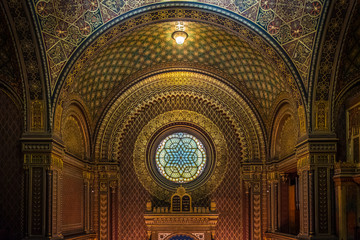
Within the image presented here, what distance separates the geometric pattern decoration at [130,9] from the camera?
1486 centimetres

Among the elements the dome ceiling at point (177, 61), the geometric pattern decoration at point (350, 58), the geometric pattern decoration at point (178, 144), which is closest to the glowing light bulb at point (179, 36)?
the dome ceiling at point (177, 61)

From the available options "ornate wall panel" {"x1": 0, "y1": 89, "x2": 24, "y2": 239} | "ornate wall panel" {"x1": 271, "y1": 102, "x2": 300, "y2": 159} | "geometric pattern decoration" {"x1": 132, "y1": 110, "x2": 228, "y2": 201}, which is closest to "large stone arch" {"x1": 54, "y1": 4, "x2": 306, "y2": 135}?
"ornate wall panel" {"x1": 0, "y1": 89, "x2": 24, "y2": 239}

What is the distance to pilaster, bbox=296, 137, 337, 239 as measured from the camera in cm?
1524

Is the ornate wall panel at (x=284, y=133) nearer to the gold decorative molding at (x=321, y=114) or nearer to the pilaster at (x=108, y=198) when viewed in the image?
the gold decorative molding at (x=321, y=114)

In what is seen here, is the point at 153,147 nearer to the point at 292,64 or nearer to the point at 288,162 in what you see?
the point at 288,162

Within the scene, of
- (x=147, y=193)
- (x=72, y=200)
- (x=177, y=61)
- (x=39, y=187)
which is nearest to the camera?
(x=39, y=187)

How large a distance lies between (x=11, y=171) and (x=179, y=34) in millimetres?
7521

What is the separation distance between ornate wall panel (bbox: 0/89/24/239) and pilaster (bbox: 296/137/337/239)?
872cm

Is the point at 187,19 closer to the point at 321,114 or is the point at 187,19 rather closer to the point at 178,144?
the point at 321,114

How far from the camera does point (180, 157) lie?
21609 millimetres

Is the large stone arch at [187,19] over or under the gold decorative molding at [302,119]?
over

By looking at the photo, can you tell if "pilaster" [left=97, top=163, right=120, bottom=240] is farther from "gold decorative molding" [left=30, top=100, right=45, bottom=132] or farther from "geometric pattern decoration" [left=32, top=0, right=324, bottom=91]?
"geometric pattern decoration" [left=32, top=0, right=324, bottom=91]

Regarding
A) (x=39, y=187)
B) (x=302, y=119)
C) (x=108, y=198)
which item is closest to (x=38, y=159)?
(x=39, y=187)

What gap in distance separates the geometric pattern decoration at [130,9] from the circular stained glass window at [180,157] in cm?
724
